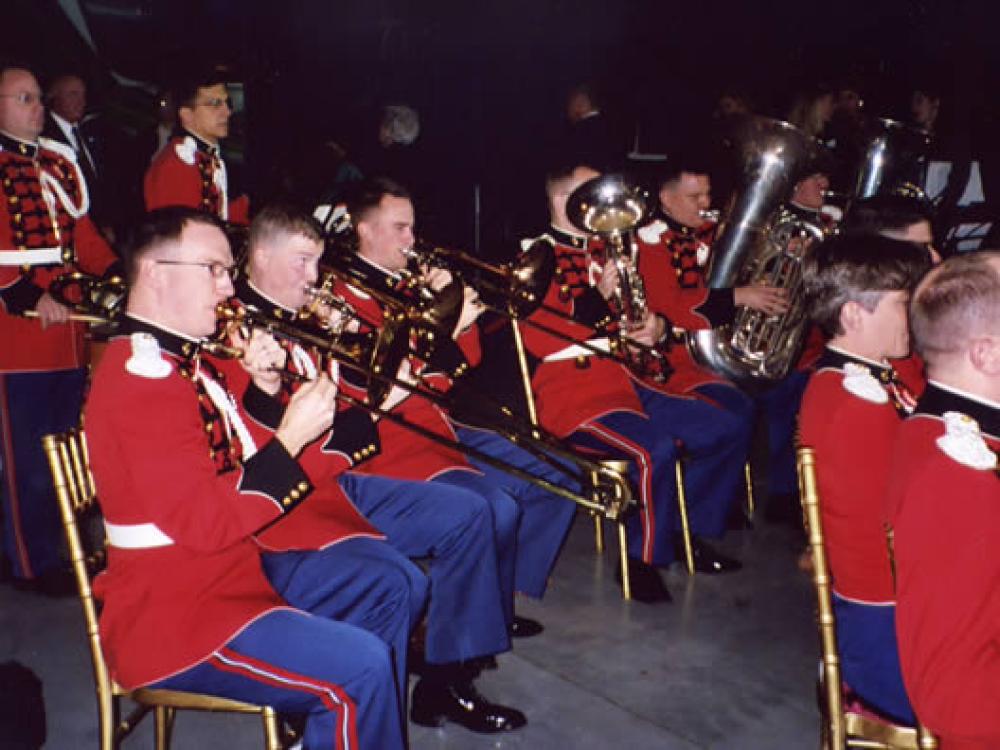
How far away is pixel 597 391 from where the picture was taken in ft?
12.6

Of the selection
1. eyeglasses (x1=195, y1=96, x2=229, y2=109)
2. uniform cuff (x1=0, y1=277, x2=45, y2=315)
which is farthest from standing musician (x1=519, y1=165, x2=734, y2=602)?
uniform cuff (x1=0, y1=277, x2=45, y2=315)

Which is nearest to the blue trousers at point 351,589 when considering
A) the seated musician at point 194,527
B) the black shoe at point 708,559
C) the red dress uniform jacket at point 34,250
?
the seated musician at point 194,527

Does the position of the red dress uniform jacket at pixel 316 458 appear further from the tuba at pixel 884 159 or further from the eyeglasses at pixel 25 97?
the tuba at pixel 884 159

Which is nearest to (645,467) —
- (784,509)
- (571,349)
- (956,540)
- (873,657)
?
(571,349)

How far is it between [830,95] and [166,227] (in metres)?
4.75

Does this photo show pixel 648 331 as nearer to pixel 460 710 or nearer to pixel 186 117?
pixel 460 710

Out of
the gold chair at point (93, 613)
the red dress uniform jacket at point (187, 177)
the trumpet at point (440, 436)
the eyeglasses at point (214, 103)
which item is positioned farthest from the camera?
the eyeglasses at point (214, 103)

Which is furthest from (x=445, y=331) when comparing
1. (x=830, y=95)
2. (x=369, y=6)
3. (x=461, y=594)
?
(x=369, y=6)

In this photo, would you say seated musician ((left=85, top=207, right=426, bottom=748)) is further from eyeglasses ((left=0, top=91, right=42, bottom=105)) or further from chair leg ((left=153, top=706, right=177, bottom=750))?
eyeglasses ((left=0, top=91, right=42, bottom=105))

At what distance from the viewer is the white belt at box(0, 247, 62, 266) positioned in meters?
3.46

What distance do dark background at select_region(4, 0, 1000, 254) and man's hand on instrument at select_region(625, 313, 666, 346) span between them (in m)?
4.59

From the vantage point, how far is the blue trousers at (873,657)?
213cm

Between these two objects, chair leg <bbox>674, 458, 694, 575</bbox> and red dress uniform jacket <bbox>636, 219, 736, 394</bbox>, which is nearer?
chair leg <bbox>674, 458, 694, 575</bbox>

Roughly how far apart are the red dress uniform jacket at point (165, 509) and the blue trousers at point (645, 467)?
1.76 meters
